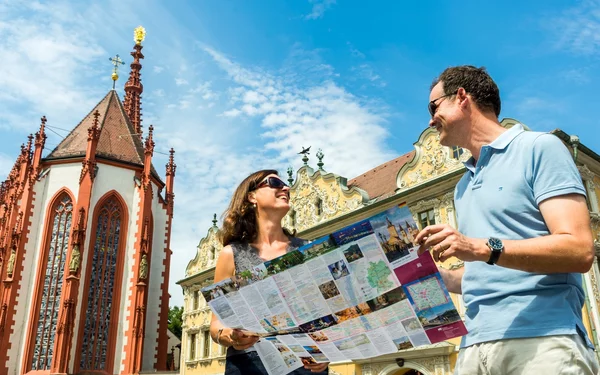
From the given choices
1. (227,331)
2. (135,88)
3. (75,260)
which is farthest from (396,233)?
(135,88)

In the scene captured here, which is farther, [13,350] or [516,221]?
[13,350]

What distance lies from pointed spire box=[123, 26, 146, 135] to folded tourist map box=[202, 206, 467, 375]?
3944 cm

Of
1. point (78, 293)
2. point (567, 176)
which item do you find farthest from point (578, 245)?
Answer: point (78, 293)

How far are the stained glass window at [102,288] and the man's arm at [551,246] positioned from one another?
2908 cm

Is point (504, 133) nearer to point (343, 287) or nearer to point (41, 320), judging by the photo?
point (343, 287)

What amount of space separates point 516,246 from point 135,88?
43583 millimetres

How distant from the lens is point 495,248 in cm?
178

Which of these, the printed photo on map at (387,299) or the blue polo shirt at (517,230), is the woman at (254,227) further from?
the blue polo shirt at (517,230)

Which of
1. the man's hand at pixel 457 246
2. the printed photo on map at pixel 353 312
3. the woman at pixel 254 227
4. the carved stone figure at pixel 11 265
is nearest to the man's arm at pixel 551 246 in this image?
the man's hand at pixel 457 246

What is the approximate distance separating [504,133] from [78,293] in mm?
28879

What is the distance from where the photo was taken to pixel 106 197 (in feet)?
101

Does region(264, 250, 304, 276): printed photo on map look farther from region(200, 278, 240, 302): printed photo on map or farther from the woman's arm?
the woman's arm

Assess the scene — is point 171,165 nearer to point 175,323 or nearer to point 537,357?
point 175,323

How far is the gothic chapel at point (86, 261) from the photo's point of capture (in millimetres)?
26859
